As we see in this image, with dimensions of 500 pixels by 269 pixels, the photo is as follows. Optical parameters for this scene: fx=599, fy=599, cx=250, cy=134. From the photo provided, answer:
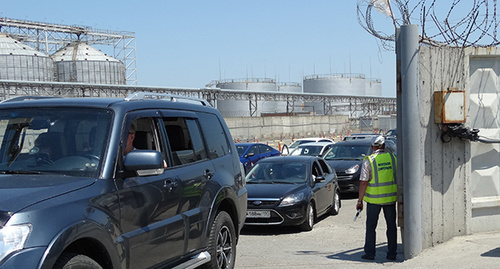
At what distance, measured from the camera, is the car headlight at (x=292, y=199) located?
11.7 meters

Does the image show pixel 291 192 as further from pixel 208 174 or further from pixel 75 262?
pixel 75 262

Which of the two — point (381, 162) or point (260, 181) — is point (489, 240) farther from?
point (260, 181)

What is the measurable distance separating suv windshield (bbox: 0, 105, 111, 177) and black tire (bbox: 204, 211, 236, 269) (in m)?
2.03

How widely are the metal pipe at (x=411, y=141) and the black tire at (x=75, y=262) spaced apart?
468 cm

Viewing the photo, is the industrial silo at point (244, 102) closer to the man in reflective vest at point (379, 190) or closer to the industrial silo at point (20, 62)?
the industrial silo at point (20, 62)

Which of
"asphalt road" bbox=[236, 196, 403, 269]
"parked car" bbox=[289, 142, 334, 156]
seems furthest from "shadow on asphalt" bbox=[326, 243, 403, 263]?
"parked car" bbox=[289, 142, 334, 156]

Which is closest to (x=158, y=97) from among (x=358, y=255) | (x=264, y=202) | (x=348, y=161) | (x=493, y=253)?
(x=358, y=255)

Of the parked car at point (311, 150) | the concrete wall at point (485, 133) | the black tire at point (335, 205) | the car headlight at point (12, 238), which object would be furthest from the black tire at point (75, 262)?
the parked car at point (311, 150)

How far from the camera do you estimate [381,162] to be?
8.34 m

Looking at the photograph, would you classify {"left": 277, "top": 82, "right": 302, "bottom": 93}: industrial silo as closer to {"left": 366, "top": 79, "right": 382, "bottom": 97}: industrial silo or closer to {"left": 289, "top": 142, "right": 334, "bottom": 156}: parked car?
{"left": 366, "top": 79, "right": 382, "bottom": 97}: industrial silo

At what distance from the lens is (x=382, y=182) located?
27.2 feet

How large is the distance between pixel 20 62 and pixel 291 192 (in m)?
54.6

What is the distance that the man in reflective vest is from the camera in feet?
27.2

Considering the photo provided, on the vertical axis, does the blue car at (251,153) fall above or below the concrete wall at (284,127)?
above
